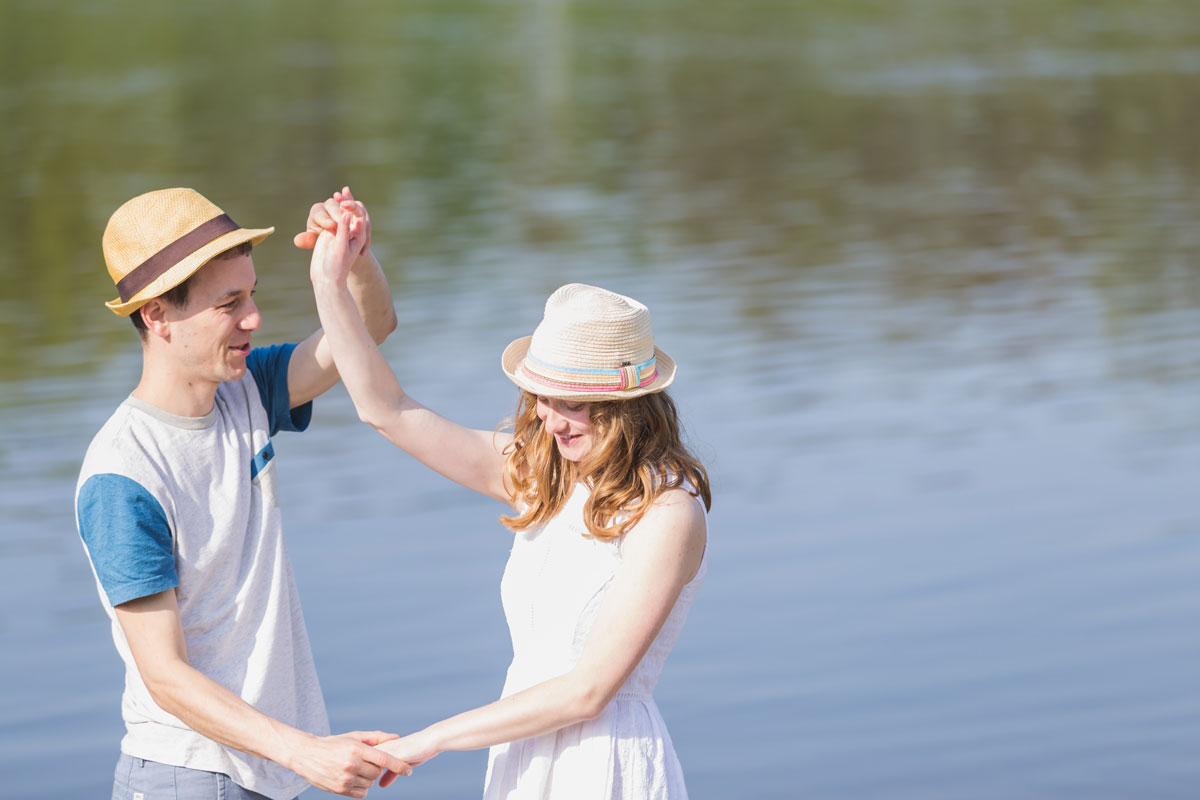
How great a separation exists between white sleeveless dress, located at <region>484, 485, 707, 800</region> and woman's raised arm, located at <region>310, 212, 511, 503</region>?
27 cm

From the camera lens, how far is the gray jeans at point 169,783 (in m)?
3.14

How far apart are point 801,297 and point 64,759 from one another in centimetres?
748

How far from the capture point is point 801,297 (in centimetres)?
1218

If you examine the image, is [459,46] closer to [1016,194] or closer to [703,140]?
[703,140]

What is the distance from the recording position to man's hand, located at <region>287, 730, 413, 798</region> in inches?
122

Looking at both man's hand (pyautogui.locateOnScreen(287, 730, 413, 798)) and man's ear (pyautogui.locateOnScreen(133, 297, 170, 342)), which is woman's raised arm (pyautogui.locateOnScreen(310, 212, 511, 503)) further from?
man's hand (pyautogui.locateOnScreen(287, 730, 413, 798))

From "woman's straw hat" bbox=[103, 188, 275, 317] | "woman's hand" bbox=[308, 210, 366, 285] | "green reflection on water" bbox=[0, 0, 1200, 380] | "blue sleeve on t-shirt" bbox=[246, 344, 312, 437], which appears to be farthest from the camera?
"green reflection on water" bbox=[0, 0, 1200, 380]

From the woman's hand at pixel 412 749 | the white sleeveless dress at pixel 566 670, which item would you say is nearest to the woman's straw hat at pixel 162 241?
the white sleeveless dress at pixel 566 670

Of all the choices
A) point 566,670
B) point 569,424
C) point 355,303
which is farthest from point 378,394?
point 566,670

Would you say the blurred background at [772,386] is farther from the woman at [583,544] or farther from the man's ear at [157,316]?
the man's ear at [157,316]

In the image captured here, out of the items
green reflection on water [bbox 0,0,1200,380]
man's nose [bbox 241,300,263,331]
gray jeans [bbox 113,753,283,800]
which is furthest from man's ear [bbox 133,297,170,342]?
green reflection on water [bbox 0,0,1200,380]

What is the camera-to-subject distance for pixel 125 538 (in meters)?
3.00

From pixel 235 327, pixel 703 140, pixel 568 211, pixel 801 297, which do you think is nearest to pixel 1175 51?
pixel 703 140

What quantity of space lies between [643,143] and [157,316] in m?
17.3
